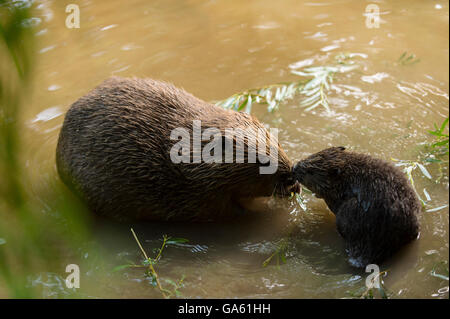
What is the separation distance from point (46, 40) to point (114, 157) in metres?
3.34

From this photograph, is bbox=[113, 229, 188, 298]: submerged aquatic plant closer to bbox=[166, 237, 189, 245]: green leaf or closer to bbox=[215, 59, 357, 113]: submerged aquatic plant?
bbox=[166, 237, 189, 245]: green leaf

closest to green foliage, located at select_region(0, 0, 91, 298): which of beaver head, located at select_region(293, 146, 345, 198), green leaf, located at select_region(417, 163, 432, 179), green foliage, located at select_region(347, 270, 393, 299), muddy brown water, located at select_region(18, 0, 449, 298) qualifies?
muddy brown water, located at select_region(18, 0, 449, 298)

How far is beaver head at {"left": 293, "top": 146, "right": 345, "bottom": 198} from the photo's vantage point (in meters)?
3.38

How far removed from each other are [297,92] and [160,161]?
2.19m

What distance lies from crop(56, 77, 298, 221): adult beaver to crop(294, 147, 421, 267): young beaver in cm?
33

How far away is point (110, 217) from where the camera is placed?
3648mm

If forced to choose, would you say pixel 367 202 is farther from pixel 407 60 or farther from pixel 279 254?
pixel 407 60

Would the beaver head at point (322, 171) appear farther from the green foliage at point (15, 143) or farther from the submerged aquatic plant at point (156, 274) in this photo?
the green foliage at point (15, 143)

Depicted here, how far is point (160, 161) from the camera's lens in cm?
346

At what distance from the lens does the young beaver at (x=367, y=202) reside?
2967mm

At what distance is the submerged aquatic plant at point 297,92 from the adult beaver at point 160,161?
1.03 metres

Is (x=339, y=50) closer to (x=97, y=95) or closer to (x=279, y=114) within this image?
(x=279, y=114)

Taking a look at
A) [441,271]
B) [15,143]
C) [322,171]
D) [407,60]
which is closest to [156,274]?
[322,171]
